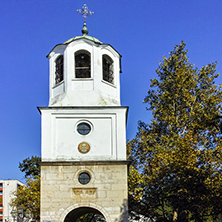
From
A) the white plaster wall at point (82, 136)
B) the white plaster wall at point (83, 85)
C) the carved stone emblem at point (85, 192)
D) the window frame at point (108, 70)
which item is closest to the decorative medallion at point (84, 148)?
the white plaster wall at point (82, 136)

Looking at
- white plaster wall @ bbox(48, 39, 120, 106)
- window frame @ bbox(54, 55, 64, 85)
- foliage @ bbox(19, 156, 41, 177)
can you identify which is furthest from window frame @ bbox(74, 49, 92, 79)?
foliage @ bbox(19, 156, 41, 177)

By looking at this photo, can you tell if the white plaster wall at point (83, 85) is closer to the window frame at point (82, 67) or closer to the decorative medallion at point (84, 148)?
the window frame at point (82, 67)

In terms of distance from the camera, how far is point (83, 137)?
20.2 meters

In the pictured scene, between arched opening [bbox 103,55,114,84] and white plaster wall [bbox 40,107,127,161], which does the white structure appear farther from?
white plaster wall [bbox 40,107,127,161]

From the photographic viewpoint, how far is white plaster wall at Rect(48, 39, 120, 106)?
2073 centimetres

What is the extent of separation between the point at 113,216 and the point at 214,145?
28.3 feet

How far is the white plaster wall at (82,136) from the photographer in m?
20.0

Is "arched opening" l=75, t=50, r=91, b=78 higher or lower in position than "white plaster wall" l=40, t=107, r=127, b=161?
higher

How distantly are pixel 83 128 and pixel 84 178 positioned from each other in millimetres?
2384

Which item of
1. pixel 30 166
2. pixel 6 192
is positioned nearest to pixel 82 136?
pixel 30 166

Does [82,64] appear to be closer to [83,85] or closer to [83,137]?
[83,85]

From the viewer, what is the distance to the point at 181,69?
2770cm

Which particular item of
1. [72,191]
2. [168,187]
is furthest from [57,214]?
[168,187]

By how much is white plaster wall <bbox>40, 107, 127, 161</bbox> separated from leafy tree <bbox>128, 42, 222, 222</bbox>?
4039 mm
